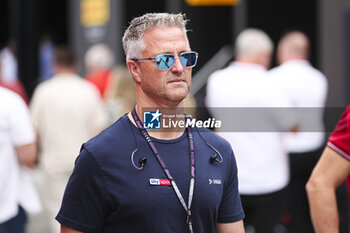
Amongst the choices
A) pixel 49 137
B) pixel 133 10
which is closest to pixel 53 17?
pixel 133 10

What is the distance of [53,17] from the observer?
1973cm

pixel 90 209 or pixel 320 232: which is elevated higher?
pixel 90 209

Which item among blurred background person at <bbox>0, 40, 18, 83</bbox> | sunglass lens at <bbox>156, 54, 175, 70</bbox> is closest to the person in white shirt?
sunglass lens at <bbox>156, 54, 175, 70</bbox>

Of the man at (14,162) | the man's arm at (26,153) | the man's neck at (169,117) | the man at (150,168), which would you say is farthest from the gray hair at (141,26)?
the man's arm at (26,153)

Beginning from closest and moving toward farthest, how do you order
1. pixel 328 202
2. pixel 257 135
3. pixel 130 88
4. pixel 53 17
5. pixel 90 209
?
pixel 90 209, pixel 328 202, pixel 257 135, pixel 130 88, pixel 53 17

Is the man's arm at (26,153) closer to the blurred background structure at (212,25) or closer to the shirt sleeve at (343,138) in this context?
the shirt sleeve at (343,138)

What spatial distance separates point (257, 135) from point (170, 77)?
2.96m

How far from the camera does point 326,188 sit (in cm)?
315

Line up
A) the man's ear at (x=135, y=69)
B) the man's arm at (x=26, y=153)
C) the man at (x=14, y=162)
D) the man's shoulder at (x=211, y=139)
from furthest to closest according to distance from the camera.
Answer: the man's arm at (x=26, y=153)
the man at (x=14, y=162)
the man's shoulder at (x=211, y=139)
the man's ear at (x=135, y=69)

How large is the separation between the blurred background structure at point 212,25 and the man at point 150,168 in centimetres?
823

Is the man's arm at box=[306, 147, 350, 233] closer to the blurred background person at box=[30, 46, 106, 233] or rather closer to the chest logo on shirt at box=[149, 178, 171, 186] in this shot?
the chest logo on shirt at box=[149, 178, 171, 186]

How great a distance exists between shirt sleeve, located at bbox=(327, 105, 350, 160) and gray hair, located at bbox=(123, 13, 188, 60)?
998mm

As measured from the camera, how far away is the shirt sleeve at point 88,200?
8.01ft

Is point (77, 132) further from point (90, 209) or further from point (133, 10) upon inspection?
Answer: point (133, 10)
